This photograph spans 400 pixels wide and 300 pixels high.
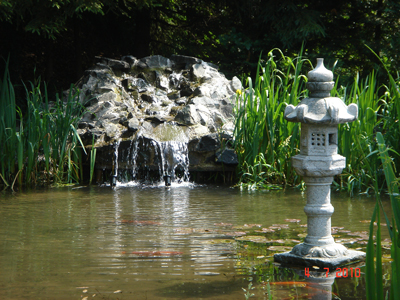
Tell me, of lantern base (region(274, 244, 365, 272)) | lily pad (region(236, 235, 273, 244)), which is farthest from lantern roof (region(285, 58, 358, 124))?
lily pad (region(236, 235, 273, 244))

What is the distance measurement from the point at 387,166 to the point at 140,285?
135cm

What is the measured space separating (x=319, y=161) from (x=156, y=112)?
479 cm

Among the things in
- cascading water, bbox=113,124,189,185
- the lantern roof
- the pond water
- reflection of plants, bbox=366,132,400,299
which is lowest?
the pond water

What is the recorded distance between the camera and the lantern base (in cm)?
256

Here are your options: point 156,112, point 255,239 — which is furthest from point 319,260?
point 156,112

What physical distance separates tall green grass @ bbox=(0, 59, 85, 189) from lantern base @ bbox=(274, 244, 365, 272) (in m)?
3.70

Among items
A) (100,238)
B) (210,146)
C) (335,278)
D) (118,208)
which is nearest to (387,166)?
(335,278)

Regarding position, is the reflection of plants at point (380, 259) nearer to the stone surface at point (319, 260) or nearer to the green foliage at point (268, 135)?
the stone surface at point (319, 260)

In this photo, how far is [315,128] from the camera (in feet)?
8.75

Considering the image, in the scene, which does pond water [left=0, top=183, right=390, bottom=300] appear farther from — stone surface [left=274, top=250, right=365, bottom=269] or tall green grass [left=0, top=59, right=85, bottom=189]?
tall green grass [left=0, top=59, right=85, bottom=189]

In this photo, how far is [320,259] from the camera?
2572 mm

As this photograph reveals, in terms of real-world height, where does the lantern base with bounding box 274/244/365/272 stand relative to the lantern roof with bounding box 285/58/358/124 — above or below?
below

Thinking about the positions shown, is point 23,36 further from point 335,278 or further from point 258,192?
point 335,278

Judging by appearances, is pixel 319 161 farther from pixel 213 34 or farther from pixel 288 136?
pixel 213 34
